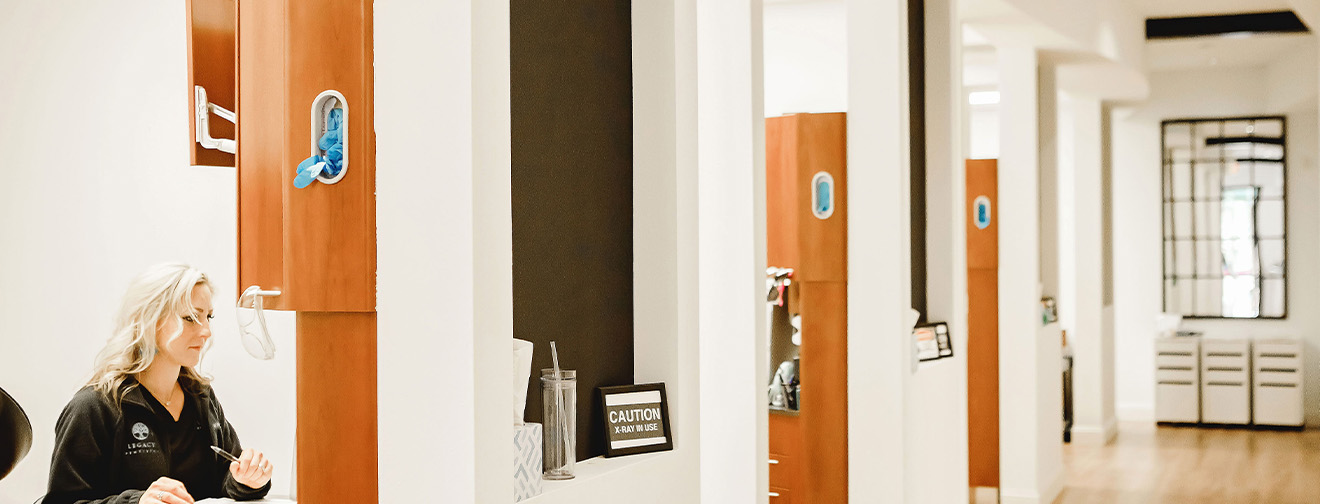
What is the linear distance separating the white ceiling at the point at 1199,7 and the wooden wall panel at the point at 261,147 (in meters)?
7.42

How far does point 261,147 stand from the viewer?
236 centimetres

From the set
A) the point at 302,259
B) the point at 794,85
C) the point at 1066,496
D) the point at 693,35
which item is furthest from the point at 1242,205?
the point at 302,259

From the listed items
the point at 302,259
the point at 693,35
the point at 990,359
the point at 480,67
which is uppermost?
the point at 693,35

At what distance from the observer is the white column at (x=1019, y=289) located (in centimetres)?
655

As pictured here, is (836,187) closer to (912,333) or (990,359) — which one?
(912,333)

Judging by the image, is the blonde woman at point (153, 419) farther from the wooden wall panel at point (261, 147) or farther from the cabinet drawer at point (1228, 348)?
the cabinet drawer at point (1228, 348)

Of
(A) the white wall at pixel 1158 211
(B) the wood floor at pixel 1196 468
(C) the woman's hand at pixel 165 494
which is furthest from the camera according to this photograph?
(A) the white wall at pixel 1158 211

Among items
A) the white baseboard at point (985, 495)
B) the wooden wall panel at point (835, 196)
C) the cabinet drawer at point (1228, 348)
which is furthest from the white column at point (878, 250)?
the cabinet drawer at point (1228, 348)

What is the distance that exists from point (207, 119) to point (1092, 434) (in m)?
8.50

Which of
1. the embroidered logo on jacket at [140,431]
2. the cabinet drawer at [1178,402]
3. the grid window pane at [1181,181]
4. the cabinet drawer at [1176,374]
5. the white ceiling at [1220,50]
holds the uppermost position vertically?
the white ceiling at [1220,50]

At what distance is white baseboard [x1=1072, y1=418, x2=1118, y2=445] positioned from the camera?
30.1 feet

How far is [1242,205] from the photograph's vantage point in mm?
10391

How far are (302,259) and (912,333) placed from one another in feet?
9.21

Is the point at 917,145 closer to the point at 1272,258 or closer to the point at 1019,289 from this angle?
the point at 1019,289
